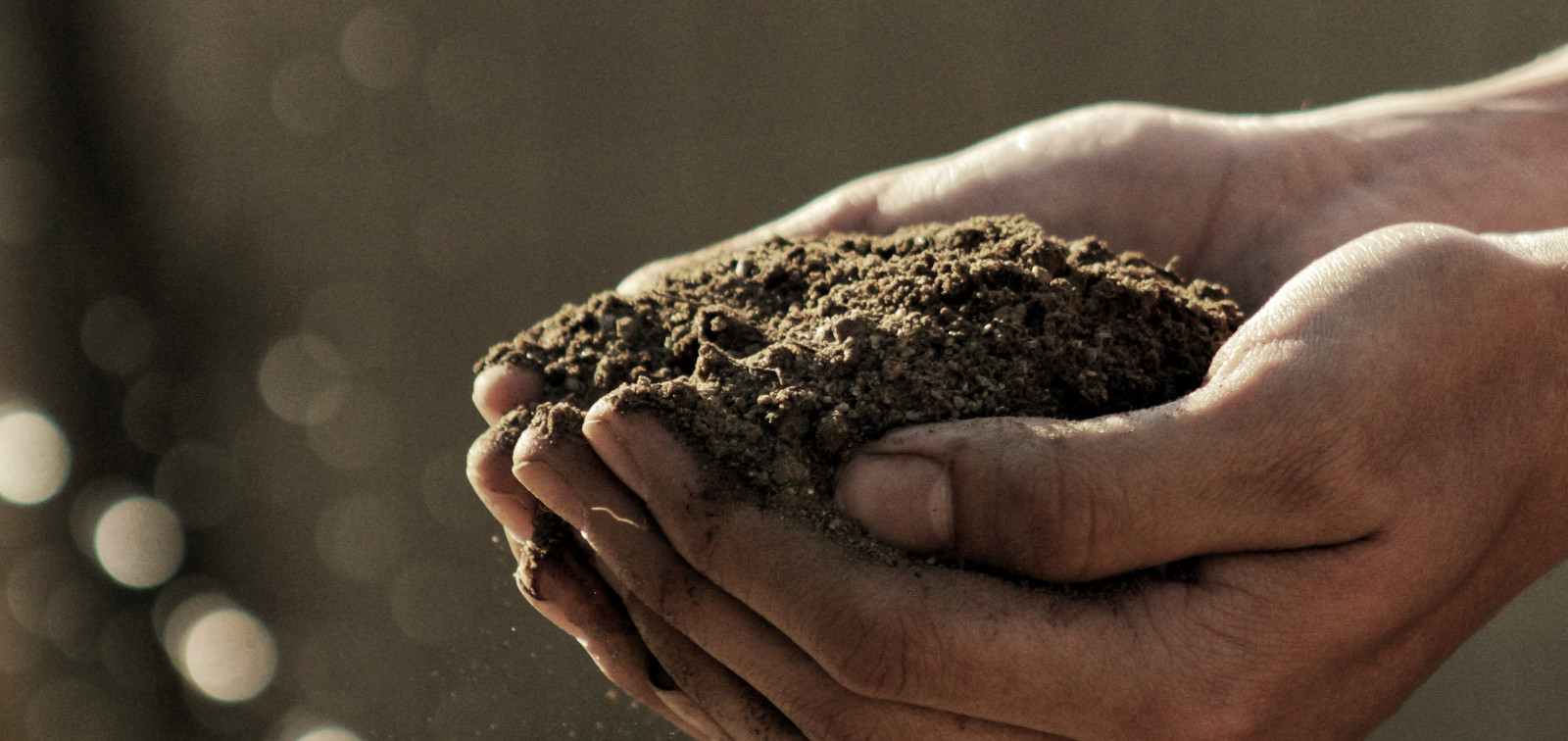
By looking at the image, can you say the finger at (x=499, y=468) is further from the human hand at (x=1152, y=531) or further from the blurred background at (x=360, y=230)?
the blurred background at (x=360, y=230)

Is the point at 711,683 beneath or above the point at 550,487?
beneath

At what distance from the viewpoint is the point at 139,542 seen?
3.31 m

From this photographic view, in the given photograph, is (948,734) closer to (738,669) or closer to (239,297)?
(738,669)

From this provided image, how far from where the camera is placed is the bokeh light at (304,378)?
131 inches

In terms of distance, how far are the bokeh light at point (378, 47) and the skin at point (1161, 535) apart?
7.26 ft

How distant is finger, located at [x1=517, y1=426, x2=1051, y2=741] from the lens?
1154 millimetres

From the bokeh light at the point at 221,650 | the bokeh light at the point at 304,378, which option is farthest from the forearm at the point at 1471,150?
the bokeh light at the point at 221,650

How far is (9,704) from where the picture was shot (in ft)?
10.7

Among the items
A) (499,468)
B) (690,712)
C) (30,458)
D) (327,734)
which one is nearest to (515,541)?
(499,468)

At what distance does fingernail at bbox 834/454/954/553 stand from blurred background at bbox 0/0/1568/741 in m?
2.15

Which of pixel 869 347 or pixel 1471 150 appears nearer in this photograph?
pixel 869 347

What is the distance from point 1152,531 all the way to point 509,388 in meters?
0.86

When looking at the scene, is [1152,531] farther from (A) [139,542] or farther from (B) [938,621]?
(A) [139,542]

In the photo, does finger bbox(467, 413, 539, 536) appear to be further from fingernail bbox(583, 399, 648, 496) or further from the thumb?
the thumb
